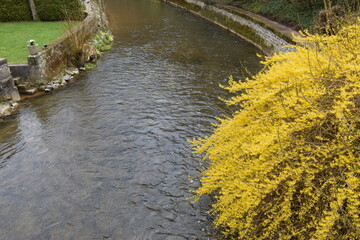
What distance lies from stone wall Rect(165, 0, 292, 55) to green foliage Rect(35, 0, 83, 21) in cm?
1085

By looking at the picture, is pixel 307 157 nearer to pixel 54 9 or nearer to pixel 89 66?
pixel 89 66

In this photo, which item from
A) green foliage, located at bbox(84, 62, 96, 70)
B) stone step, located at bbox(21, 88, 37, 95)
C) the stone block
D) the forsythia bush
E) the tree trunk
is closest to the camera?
the forsythia bush

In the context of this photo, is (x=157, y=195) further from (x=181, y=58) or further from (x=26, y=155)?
(x=181, y=58)

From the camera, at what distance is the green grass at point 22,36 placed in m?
11.9

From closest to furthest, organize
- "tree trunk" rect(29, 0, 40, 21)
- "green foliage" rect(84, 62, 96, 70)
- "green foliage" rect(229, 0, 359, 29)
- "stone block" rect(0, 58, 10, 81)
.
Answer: "stone block" rect(0, 58, 10, 81)
"green foliage" rect(84, 62, 96, 70)
"green foliage" rect(229, 0, 359, 29)
"tree trunk" rect(29, 0, 40, 21)

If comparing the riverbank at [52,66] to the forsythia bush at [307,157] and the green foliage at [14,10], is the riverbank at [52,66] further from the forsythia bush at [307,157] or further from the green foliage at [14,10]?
the forsythia bush at [307,157]

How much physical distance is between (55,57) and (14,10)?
8067 millimetres

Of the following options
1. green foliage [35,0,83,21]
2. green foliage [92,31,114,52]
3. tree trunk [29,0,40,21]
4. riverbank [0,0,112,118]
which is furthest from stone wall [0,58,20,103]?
tree trunk [29,0,40,21]

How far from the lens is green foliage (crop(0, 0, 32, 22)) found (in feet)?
57.2

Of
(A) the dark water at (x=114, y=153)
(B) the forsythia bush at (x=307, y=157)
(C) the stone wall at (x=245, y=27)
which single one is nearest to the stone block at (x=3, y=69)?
(A) the dark water at (x=114, y=153)

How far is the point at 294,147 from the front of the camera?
4125 millimetres

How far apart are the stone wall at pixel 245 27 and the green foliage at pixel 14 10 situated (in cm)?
1395

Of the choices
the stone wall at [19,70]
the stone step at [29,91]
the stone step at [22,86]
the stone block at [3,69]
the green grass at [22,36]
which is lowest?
the stone step at [29,91]

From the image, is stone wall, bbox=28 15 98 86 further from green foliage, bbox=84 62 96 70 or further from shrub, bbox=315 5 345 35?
shrub, bbox=315 5 345 35
